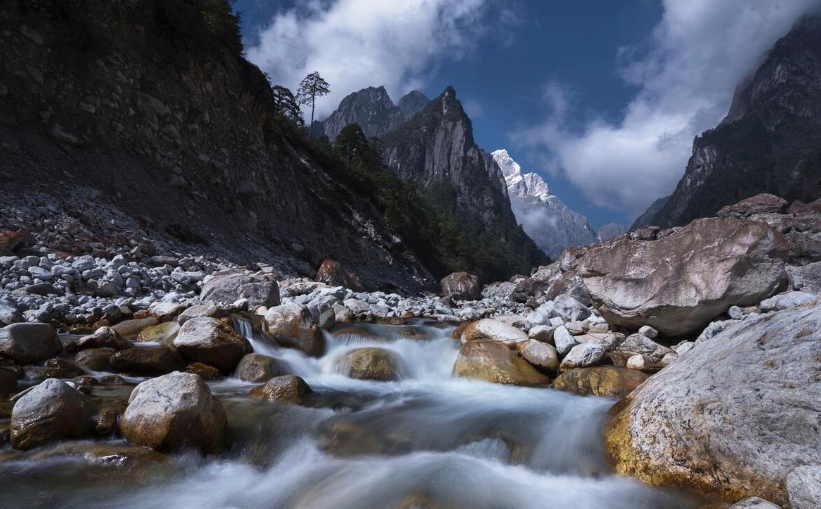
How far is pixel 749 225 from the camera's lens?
25.8ft

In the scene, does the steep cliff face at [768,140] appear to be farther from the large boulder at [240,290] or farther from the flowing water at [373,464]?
the large boulder at [240,290]

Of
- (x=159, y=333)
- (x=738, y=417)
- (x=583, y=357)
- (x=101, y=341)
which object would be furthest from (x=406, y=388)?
(x=738, y=417)

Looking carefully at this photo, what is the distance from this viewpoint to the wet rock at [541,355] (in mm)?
7664

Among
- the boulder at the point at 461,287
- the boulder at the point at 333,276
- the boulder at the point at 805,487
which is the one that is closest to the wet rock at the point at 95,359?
the boulder at the point at 805,487

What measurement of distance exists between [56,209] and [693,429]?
13.8 m

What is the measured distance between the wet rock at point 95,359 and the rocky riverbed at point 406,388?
0.13 feet

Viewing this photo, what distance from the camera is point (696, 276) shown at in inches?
317

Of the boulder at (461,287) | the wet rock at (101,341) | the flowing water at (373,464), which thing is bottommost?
the flowing water at (373,464)

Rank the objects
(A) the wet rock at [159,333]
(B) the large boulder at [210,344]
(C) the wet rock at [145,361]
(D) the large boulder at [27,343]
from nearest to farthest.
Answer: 1. (D) the large boulder at [27,343]
2. (C) the wet rock at [145,361]
3. (B) the large boulder at [210,344]
4. (A) the wet rock at [159,333]

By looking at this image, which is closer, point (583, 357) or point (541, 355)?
point (583, 357)

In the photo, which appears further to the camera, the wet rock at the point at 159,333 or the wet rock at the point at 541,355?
the wet rock at the point at 541,355

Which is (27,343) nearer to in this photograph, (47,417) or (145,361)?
(145,361)

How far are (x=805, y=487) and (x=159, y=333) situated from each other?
8.75m

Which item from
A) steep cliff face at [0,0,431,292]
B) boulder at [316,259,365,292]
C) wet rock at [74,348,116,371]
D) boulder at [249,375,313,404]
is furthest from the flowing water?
boulder at [316,259,365,292]
